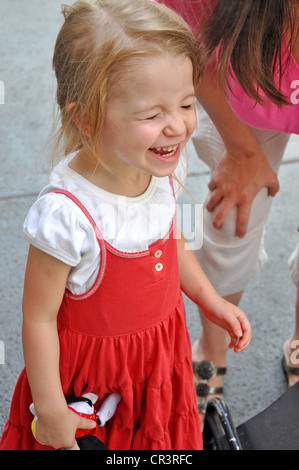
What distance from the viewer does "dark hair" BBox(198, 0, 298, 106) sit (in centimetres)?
141

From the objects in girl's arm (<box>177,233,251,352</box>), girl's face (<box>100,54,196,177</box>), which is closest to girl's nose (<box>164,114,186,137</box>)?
girl's face (<box>100,54,196,177</box>)

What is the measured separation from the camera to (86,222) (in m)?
1.23

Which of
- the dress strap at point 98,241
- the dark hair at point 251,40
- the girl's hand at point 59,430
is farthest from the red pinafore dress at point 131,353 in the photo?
the dark hair at point 251,40

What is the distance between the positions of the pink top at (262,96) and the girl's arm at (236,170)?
54 mm

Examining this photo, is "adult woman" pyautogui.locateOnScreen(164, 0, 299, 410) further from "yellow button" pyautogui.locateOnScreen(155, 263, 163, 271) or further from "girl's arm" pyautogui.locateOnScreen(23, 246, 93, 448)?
"girl's arm" pyautogui.locateOnScreen(23, 246, 93, 448)

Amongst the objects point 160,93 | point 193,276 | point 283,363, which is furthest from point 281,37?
point 283,363

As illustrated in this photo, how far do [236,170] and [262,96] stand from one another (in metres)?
0.32

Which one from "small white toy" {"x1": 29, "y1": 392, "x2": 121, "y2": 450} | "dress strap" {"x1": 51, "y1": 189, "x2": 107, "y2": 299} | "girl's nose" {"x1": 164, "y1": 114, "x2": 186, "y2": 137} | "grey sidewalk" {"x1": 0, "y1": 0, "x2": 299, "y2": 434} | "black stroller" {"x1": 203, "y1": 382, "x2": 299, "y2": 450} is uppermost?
"girl's nose" {"x1": 164, "y1": 114, "x2": 186, "y2": 137}

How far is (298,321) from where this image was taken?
2.14m

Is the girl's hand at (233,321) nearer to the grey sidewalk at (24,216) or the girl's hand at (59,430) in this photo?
the girl's hand at (59,430)

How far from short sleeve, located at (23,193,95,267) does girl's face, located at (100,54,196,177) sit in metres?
0.13

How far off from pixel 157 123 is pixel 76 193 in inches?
7.8

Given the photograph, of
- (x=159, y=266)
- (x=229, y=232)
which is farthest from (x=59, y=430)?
(x=229, y=232)

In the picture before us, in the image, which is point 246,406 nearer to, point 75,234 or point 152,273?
point 152,273
